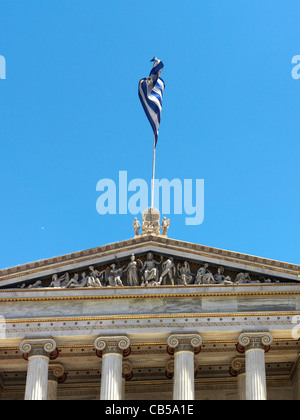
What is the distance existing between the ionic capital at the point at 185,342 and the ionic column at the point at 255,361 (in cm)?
176

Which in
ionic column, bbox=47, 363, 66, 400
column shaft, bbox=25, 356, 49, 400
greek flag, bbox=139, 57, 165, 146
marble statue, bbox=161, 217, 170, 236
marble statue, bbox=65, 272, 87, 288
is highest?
greek flag, bbox=139, 57, 165, 146

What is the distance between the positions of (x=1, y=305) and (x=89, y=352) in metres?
4.21

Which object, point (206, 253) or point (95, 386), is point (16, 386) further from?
point (206, 253)

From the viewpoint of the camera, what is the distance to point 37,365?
3872cm

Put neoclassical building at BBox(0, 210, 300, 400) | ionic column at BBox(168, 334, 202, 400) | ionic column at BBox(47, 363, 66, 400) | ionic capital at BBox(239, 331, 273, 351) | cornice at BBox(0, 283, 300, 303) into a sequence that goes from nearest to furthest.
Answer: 1. ionic column at BBox(168, 334, 202, 400)
2. ionic capital at BBox(239, 331, 273, 351)
3. neoclassical building at BBox(0, 210, 300, 400)
4. cornice at BBox(0, 283, 300, 303)
5. ionic column at BBox(47, 363, 66, 400)

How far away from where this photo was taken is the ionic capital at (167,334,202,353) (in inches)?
A: 1529


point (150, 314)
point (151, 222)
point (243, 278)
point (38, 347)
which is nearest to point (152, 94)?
point (151, 222)

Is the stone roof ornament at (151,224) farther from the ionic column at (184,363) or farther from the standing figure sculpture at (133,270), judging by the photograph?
the ionic column at (184,363)

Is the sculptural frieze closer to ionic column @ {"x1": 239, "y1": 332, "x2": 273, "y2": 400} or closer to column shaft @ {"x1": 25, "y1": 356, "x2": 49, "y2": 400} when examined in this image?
ionic column @ {"x1": 239, "y1": 332, "x2": 273, "y2": 400}

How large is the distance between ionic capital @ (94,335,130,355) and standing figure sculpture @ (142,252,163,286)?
256cm

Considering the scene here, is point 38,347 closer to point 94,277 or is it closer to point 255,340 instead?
point 94,277

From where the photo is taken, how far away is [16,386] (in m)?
43.5

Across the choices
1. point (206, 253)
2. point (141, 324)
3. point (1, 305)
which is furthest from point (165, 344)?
point (1, 305)

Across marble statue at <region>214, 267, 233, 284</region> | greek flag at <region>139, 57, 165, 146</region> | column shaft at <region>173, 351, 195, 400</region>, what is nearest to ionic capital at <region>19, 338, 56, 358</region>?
column shaft at <region>173, 351, 195, 400</region>
